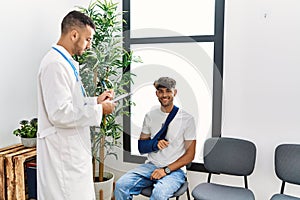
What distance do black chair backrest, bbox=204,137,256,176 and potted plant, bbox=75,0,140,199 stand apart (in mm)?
789

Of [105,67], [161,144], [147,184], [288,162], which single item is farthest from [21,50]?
[288,162]

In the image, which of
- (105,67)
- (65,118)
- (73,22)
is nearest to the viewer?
(65,118)

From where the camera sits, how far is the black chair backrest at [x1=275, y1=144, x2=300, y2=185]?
2033 millimetres

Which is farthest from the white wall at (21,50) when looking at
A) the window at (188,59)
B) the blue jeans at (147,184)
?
the blue jeans at (147,184)

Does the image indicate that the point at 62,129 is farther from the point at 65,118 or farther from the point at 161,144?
the point at 161,144

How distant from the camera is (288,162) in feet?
6.79

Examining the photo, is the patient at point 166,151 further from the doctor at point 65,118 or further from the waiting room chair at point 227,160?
the doctor at point 65,118

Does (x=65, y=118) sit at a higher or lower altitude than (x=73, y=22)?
lower

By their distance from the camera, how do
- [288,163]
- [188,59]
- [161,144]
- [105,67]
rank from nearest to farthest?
[288,163] < [161,144] < [188,59] < [105,67]

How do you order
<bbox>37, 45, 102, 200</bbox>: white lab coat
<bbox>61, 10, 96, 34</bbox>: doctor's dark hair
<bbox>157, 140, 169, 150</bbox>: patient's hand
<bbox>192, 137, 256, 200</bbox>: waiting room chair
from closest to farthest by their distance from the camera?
<bbox>37, 45, 102, 200</bbox>: white lab coat < <bbox>61, 10, 96, 34</bbox>: doctor's dark hair < <bbox>192, 137, 256, 200</bbox>: waiting room chair < <bbox>157, 140, 169, 150</bbox>: patient's hand

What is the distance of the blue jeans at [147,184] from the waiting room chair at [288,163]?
0.70 m

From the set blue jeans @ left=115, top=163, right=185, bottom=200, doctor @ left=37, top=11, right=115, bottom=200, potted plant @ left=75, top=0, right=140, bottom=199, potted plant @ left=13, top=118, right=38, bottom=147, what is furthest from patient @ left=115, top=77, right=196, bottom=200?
potted plant @ left=13, top=118, right=38, bottom=147

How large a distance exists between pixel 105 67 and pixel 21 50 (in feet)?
Answer: 2.31

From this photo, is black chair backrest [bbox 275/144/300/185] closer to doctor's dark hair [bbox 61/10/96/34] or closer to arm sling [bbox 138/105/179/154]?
arm sling [bbox 138/105/179/154]
